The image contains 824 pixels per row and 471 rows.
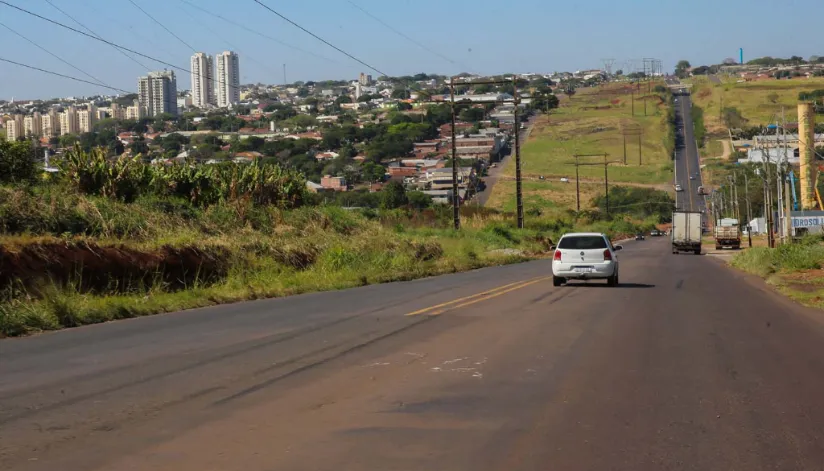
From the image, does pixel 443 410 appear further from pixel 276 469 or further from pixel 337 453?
pixel 276 469

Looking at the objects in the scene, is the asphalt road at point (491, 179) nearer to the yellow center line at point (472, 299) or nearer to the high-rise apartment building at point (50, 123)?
the high-rise apartment building at point (50, 123)

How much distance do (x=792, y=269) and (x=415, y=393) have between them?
1248 inches

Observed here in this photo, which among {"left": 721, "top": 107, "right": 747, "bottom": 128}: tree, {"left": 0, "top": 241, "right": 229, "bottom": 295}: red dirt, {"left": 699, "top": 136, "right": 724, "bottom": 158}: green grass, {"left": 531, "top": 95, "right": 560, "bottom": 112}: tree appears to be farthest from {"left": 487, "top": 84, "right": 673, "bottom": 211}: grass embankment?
{"left": 0, "top": 241, "right": 229, "bottom": 295}: red dirt

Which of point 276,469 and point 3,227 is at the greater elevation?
point 3,227

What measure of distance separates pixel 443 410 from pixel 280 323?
8.42 meters

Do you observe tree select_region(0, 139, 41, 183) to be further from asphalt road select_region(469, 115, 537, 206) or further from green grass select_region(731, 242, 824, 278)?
asphalt road select_region(469, 115, 537, 206)

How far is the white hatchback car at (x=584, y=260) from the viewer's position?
2936cm

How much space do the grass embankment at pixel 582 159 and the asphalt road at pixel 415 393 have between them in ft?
326

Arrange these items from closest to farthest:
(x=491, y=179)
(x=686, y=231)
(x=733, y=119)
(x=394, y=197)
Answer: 1. (x=686, y=231)
2. (x=394, y=197)
3. (x=491, y=179)
4. (x=733, y=119)

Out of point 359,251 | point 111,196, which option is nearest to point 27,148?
point 111,196

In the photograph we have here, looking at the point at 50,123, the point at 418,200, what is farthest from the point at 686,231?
the point at 50,123

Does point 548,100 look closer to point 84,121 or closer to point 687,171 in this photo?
point 687,171

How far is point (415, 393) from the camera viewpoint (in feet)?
34.6

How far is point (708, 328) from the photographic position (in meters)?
17.7
